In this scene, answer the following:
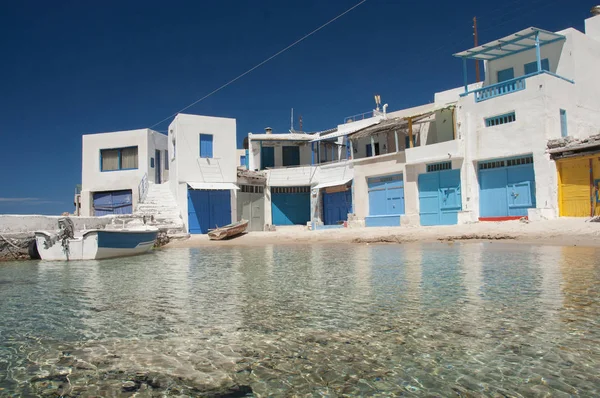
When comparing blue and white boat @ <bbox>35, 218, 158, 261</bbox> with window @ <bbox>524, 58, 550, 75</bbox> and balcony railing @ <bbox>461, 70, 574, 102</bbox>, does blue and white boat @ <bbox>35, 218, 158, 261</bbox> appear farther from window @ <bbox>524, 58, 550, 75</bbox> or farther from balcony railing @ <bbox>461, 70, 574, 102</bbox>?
window @ <bbox>524, 58, 550, 75</bbox>

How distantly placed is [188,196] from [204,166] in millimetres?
2000

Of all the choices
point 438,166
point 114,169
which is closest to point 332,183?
point 438,166

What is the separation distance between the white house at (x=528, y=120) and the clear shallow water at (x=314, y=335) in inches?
363

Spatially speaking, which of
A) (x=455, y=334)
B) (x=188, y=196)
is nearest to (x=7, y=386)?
(x=455, y=334)

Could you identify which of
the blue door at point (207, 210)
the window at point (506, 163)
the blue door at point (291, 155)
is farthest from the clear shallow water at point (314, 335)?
the blue door at point (291, 155)

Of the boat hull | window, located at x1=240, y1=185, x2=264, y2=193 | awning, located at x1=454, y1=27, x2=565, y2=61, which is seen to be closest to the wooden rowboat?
window, located at x1=240, y1=185, x2=264, y2=193

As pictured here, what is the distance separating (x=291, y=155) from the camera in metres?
29.5

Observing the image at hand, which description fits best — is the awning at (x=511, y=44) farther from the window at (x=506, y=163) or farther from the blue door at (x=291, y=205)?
the blue door at (x=291, y=205)

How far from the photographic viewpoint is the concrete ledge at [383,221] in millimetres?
22084

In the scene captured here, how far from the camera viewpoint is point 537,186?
16562 millimetres

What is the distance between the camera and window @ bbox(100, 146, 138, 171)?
2659 cm

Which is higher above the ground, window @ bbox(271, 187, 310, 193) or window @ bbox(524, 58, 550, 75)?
window @ bbox(524, 58, 550, 75)

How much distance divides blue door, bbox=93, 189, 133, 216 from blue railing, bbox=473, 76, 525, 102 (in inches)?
801

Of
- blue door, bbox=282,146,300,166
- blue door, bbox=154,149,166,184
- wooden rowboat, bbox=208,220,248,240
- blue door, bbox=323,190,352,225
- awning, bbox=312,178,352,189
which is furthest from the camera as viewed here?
blue door, bbox=282,146,300,166
